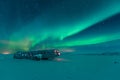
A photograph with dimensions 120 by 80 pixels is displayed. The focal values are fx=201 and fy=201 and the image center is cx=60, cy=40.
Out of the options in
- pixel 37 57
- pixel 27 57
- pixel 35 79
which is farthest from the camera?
pixel 27 57

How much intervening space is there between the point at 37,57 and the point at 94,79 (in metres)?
45.6

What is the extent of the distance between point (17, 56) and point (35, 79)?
61.4 meters

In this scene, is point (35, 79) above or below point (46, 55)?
below

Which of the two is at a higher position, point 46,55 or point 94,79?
point 46,55

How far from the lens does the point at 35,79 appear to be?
18859mm

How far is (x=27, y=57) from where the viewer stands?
7350 centimetres

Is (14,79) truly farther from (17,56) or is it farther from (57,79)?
(17,56)

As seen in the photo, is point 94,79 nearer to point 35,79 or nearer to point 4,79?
point 35,79

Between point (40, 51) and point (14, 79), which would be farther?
point (40, 51)

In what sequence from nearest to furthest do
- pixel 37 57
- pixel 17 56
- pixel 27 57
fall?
pixel 37 57
pixel 27 57
pixel 17 56

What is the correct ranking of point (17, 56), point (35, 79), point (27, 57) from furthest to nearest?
1. point (17, 56)
2. point (27, 57)
3. point (35, 79)

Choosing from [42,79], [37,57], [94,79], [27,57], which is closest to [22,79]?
[42,79]

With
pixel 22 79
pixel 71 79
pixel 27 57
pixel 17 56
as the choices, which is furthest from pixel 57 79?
pixel 17 56

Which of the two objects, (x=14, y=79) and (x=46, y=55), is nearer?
(x=14, y=79)
